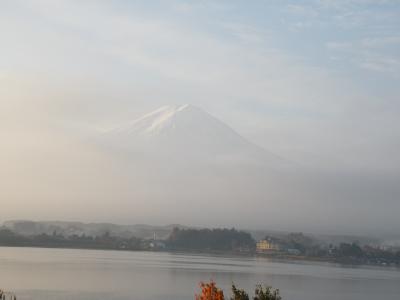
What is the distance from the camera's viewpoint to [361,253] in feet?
289

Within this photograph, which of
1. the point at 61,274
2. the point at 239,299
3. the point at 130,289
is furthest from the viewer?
the point at 61,274

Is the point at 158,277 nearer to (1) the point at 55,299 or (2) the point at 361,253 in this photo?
(1) the point at 55,299

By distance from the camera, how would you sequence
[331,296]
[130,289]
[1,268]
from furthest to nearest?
1. [1,268]
2. [331,296]
3. [130,289]

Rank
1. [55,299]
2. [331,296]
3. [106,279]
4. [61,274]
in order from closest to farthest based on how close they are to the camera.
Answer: [55,299]
[331,296]
[106,279]
[61,274]

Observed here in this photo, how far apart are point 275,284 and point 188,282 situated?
18.0ft

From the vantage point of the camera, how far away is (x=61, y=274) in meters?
36.7

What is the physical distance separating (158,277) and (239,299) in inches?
1109

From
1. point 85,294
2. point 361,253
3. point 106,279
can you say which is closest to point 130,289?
point 85,294

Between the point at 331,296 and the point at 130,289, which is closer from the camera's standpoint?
the point at 130,289

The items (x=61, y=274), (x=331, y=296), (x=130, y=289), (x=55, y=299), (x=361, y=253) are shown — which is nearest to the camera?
(x=55, y=299)

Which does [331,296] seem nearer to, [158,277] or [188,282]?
[188,282]

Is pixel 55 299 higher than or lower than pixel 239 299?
lower

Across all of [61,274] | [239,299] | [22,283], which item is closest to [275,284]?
[61,274]

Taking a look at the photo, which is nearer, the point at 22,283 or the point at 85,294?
the point at 85,294
